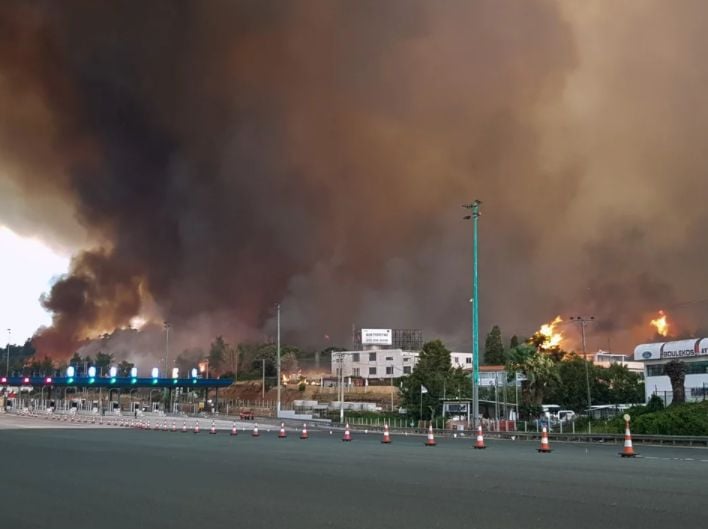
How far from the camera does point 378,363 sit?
14775 centimetres

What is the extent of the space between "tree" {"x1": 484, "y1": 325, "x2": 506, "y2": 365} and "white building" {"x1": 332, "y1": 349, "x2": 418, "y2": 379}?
54.4ft

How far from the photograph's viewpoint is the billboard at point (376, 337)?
511 ft

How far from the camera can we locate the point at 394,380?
13800 cm

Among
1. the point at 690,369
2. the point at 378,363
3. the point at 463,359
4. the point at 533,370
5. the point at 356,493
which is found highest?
the point at 463,359

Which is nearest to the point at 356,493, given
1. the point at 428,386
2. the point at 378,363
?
the point at 428,386

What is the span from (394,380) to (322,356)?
51.1 metres

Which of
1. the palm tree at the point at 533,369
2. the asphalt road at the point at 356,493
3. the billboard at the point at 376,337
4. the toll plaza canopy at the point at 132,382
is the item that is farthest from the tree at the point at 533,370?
the billboard at the point at 376,337

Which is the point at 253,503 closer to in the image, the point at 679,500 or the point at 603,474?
the point at 679,500

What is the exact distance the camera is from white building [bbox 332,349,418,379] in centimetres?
14450

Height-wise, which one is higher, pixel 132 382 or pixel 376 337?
pixel 376 337

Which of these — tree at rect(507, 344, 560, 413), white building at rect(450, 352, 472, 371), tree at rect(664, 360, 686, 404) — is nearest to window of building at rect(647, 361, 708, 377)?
tree at rect(507, 344, 560, 413)

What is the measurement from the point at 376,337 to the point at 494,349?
2422 centimetres

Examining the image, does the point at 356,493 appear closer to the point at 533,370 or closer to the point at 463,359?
the point at 533,370

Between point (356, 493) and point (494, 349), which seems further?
point (494, 349)
